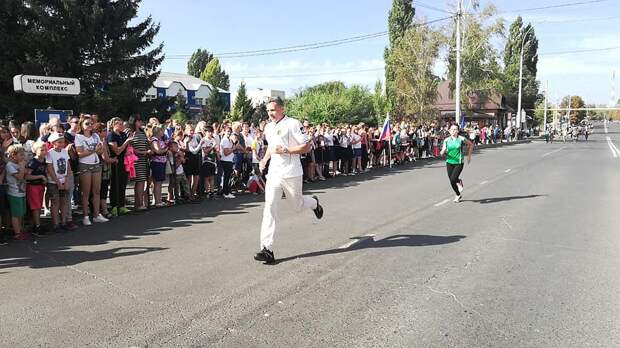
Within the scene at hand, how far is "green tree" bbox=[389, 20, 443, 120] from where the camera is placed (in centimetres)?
4497

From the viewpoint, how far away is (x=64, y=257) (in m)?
6.69

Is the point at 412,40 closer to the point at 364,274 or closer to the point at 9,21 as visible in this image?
the point at 9,21

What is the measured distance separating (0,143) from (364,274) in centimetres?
641

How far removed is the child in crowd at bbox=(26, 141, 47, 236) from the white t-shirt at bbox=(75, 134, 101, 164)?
2.41ft

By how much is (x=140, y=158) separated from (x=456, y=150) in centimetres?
687

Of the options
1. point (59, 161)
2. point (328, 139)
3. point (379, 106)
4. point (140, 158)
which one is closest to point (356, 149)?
point (328, 139)

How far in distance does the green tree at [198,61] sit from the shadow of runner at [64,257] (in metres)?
92.5

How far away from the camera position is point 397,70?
4647cm

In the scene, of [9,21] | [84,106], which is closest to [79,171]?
[84,106]

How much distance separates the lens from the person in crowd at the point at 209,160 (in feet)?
40.4

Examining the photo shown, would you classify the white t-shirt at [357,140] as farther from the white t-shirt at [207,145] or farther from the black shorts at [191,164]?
the black shorts at [191,164]

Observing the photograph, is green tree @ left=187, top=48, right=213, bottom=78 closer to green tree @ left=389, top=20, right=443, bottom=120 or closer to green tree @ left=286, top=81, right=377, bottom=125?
green tree @ left=286, top=81, right=377, bottom=125

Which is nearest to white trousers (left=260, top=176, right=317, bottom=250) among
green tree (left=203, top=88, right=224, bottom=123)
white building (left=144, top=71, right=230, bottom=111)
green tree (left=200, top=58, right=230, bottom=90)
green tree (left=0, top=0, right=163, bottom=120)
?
green tree (left=0, top=0, right=163, bottom=120)

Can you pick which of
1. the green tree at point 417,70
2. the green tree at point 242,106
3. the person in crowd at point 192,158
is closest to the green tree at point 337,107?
the green tree at point 242,106
